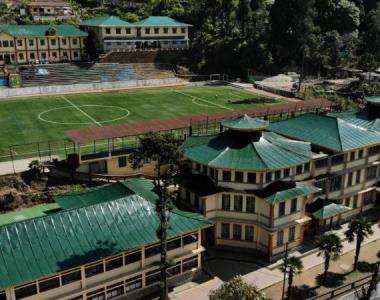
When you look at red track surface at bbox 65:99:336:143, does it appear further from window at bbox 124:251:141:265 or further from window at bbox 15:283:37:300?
window at bbox 15:283:37:300

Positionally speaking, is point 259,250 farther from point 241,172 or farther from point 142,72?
point 142,72

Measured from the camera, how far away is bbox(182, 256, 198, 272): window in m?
40.7

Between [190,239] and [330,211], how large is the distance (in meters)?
15.8

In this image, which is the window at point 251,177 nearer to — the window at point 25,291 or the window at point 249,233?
the window at point 249,233

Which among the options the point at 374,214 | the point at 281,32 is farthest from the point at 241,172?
the point at 281,32

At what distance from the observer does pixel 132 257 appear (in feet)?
122

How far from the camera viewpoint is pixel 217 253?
149 feet

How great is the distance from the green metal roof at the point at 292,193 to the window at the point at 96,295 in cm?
1629

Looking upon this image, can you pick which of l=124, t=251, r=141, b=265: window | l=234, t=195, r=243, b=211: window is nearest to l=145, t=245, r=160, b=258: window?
l=124, t=251, r=141, b=265: window

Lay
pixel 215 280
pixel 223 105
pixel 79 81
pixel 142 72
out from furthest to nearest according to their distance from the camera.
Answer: pixel 142 72, pixel 79 81, pixel 223 105, pixel 215 280

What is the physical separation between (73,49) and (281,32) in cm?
5437

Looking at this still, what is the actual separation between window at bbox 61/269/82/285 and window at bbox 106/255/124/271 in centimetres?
231

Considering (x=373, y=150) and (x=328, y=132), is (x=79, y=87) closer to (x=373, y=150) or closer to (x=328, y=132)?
(x=328, y=132)

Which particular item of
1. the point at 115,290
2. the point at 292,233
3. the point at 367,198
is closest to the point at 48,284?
the point at 115,290
